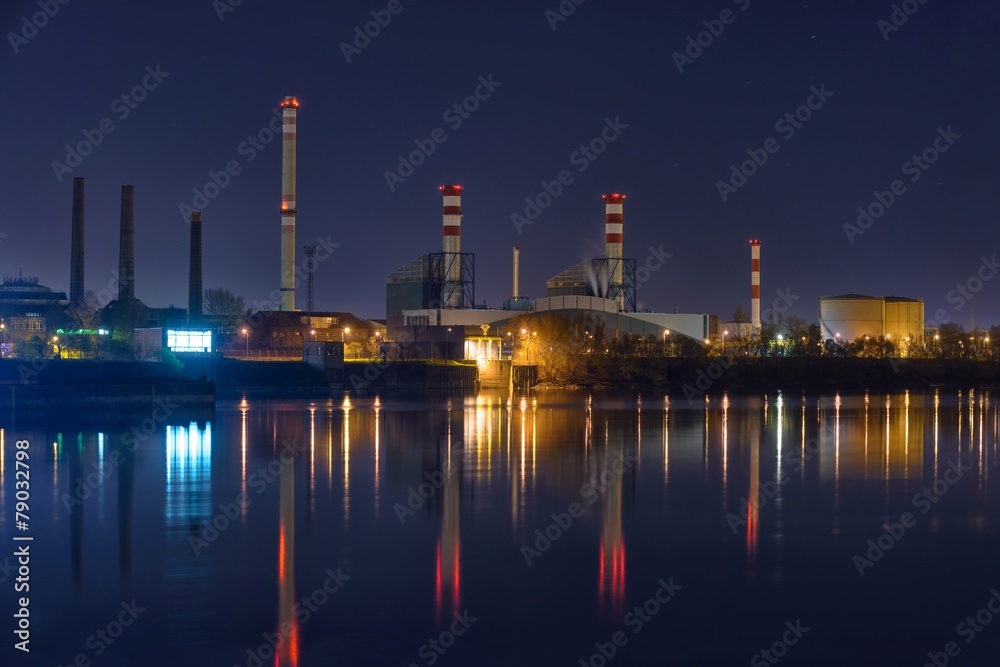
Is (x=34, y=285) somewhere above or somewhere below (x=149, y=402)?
above

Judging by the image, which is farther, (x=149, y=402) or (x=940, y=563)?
(x=149, y=402)

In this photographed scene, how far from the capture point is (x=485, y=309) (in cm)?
6869

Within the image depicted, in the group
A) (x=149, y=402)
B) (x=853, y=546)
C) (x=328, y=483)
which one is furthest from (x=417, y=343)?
(x=853, y=546)

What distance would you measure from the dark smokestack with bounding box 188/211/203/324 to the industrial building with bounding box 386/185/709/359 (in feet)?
37.4

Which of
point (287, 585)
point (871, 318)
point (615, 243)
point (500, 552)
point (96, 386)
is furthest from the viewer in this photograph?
point (871, 318)

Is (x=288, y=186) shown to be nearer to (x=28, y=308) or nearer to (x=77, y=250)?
(x=77, y=250)

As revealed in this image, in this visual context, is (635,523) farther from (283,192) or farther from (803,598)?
(283,192)

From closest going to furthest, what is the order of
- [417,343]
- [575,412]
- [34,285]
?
[575,412] → [417,343] → [34,285]

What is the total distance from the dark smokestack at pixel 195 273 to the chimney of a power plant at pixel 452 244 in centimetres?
1421

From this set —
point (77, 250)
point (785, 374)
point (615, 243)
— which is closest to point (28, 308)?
point (77, 250)

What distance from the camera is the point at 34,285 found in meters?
80.9

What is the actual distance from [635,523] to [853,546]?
2438 mm

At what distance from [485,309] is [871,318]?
30.0 metres

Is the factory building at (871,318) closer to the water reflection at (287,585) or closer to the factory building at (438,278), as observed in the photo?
the factory building at (438,278)
